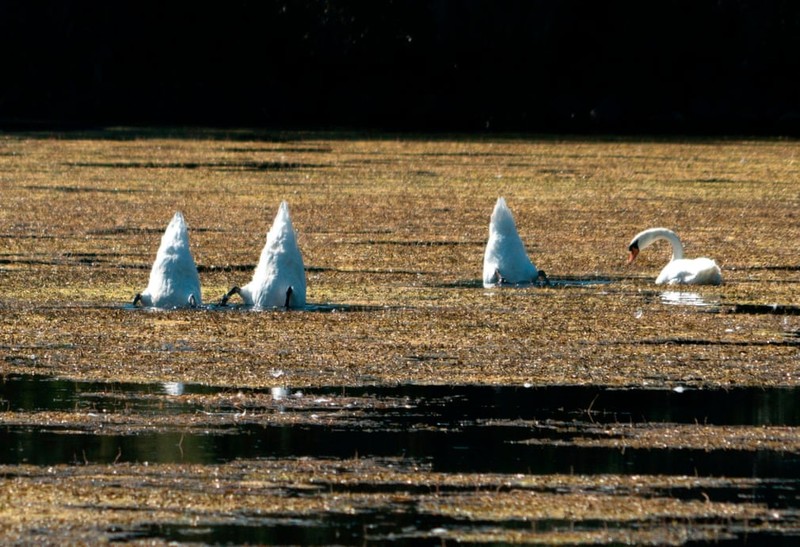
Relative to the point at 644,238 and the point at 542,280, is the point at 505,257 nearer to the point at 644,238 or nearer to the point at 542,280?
the point at 542,280

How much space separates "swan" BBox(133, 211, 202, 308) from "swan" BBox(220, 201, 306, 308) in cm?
24

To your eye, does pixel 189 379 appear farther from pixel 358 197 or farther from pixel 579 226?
pixel 358 197

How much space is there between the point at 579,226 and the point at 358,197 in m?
4.14

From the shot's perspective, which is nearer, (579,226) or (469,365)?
(469,365)

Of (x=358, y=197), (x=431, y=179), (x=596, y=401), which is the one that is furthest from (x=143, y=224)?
(x=596, y=401)

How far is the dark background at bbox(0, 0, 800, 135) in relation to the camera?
42500 mm

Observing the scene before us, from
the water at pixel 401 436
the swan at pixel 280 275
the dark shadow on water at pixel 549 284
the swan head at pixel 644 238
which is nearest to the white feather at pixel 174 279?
the swan at pixel 280 275

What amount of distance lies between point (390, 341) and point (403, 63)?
114 feet

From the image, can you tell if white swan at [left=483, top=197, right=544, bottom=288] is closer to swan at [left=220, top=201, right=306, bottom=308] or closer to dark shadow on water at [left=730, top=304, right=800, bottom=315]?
dark shadow on water at [left=730, top=304, right=800, bottom=315]

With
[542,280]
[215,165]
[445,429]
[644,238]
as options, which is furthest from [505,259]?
[215,165]

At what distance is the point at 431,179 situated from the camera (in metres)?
24.2

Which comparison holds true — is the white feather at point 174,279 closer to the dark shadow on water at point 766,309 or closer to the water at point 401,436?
the water at point 401,436

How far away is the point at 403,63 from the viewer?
44312mm

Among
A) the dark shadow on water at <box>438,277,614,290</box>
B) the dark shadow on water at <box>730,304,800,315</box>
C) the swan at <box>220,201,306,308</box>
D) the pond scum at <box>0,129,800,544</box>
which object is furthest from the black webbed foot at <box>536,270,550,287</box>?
the swan at <box>220,201,306,308</box>
